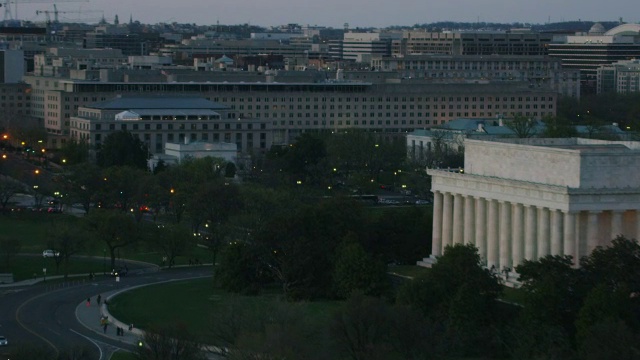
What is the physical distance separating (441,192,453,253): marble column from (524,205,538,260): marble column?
7959mm

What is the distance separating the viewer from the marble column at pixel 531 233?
Answer: 99.3 m

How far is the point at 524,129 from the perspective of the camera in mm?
167875

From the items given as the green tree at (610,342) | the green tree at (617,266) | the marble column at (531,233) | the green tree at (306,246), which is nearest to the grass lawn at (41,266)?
the green tree at (306,246)

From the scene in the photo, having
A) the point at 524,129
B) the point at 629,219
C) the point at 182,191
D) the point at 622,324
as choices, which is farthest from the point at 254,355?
the point at 524,129

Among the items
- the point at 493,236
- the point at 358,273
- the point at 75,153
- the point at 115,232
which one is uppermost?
the point at 493,236

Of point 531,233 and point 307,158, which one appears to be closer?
point 531,233

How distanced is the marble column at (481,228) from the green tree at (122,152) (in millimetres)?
63694

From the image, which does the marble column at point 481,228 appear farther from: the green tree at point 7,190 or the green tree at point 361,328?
the green tree at point 7,190

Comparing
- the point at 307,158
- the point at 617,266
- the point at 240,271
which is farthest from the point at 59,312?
the point at 307,158

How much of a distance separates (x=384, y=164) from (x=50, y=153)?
31.9 metres

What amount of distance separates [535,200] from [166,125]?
3619 inches

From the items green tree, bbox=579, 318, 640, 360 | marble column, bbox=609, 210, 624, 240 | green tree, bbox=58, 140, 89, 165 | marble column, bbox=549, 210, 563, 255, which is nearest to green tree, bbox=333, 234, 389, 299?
marble column, bbox=549, 210, 563, 255

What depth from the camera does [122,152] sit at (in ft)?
550

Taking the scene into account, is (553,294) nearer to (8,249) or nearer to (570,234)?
(570,234)
